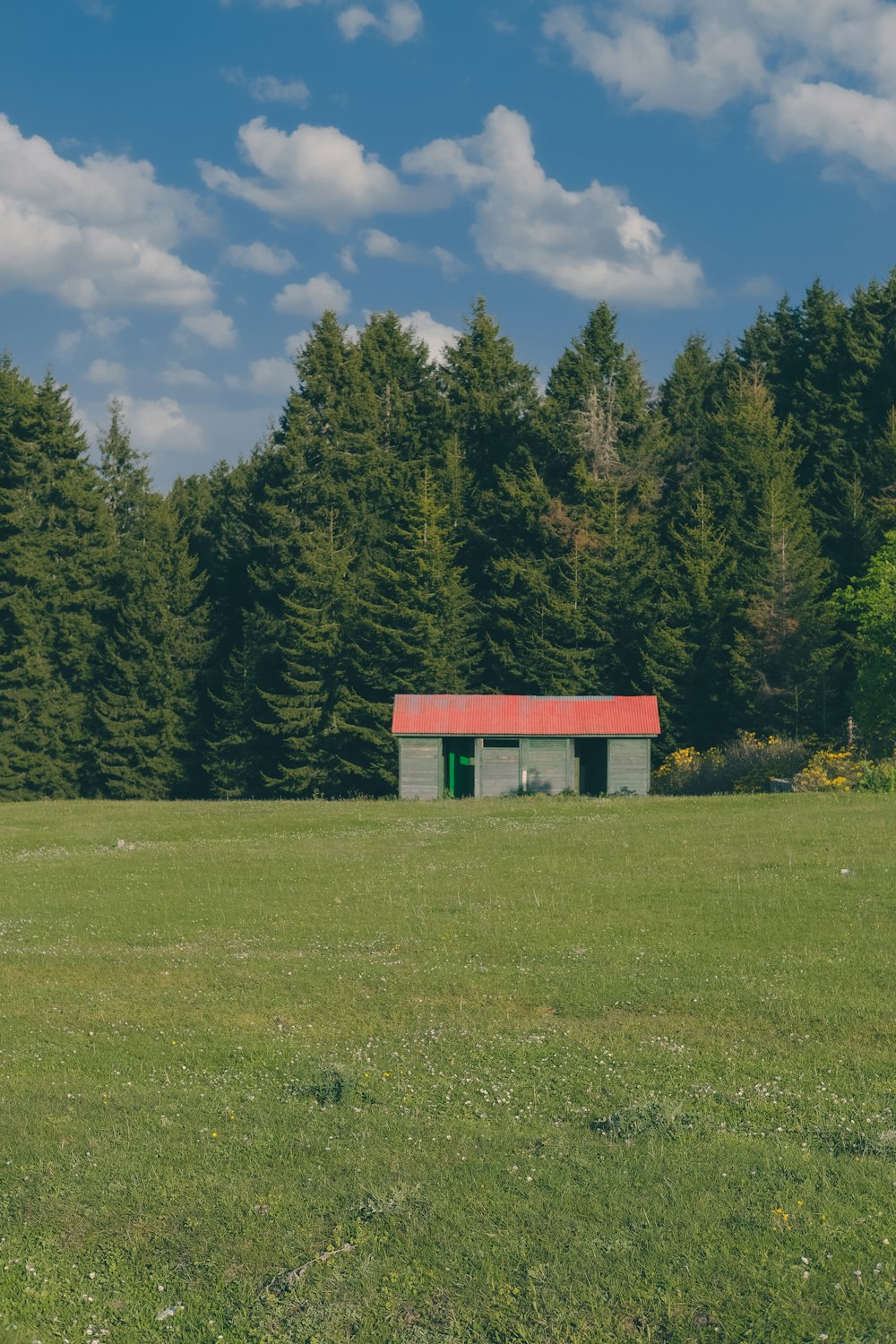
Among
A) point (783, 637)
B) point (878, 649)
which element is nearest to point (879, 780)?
point (878, 649)

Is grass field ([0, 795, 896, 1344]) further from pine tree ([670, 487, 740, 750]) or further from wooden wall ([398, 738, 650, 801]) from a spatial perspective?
pine tree ([670, 487, 740, 750])

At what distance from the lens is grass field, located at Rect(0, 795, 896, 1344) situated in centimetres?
826

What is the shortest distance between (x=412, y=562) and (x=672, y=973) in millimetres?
51203

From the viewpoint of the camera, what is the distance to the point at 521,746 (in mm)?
53469

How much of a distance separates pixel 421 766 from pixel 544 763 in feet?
18.0

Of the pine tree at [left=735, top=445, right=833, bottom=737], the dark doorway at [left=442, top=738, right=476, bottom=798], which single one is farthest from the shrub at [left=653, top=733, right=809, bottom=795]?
the dark doorway at [left=442, top=738, right=476, bottom=798]

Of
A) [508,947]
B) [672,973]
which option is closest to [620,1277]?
[672,973]

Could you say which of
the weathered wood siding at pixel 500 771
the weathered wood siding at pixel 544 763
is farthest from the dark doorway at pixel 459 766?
the weathered wood siding at pixel 544 763

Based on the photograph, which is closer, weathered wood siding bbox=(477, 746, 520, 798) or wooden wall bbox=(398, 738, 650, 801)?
wooden wall bbox=(398, 738, 650, 801)

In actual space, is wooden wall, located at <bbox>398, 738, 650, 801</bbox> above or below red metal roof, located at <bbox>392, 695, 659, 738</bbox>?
below

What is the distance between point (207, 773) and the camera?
74.1 meters

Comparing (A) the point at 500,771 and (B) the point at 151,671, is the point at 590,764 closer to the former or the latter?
(A) the point at 500,771

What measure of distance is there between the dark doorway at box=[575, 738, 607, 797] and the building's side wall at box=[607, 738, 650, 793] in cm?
62

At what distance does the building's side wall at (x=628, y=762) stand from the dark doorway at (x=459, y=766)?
6254mm
